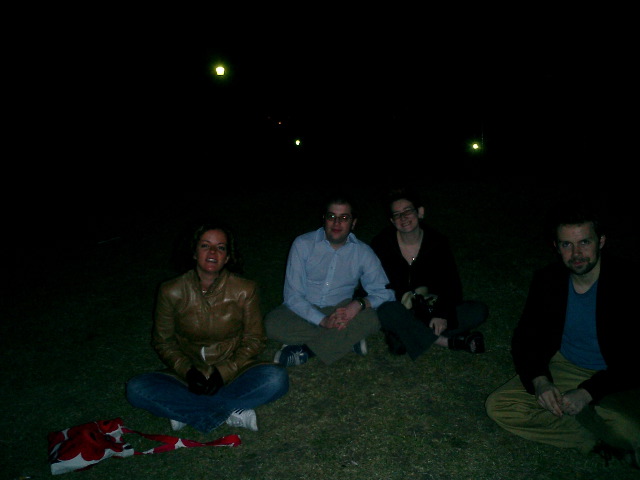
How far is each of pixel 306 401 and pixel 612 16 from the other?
22.5 metres

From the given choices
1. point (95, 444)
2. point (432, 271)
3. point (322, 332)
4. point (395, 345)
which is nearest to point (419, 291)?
point (432, 271)

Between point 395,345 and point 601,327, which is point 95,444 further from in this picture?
point 601,327

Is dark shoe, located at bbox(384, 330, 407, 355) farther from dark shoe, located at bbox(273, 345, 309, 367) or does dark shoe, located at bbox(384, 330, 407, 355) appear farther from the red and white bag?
the red and white bag

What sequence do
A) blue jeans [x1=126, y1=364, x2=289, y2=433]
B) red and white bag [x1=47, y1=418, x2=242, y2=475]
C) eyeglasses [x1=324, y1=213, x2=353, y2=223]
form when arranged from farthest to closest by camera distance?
A: eyeglasses [x1=324, y1=213, x2=353, y2=223] → blue jeans [x1=126, y1=364, x2=289, y2=433] → red and white bag [x1=47, y1=418, x2=242, y2=475]

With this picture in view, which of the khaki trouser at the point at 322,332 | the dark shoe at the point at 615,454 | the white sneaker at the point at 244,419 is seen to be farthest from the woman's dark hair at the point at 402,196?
the dark shoe at the point at 615,454

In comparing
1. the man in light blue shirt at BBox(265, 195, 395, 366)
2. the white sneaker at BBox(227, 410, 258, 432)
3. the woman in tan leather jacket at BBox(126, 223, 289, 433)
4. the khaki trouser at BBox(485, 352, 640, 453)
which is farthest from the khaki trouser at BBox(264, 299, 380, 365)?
the khaki trouser at BBox(485, 352, 640, 453)

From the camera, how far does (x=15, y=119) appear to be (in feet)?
55.7

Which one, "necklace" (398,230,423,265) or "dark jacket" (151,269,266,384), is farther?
"necklace" (398,230,423,265)

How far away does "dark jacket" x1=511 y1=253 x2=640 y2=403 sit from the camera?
2.93m

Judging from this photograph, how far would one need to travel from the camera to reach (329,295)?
462 centimetres

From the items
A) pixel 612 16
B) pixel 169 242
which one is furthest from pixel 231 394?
pixel 612 16

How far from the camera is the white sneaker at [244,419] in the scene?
3.43 m

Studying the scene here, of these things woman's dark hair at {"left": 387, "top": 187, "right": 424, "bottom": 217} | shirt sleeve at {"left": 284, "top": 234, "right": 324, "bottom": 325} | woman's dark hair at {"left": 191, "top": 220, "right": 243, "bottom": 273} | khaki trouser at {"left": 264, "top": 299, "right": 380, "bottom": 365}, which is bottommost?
khaki trouser at {"left": 264, "top": 299, "right": 380, "bottom": 365}

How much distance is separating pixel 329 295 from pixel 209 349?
4.73ft
